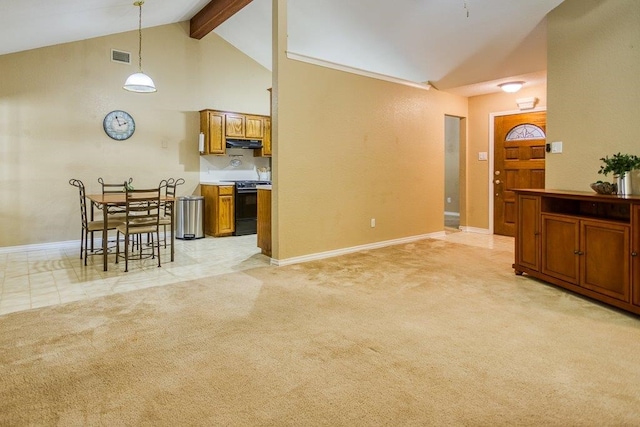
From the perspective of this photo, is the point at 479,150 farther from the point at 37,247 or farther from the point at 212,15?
the point at 37,247

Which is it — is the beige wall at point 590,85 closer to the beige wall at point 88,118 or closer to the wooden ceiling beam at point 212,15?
the wooden ceiling beam at point 212,15

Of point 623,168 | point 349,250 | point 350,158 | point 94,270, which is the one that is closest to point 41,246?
point 94,270

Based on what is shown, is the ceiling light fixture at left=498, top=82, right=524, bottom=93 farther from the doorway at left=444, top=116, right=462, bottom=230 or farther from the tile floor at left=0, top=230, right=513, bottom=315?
the doorway at left=444, top=116, right=462, bottom=230

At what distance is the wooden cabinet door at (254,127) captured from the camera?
24.0ft

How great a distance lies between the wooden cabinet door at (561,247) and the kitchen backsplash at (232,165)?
5334 mm

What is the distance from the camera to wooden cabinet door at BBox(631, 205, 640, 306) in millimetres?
2971

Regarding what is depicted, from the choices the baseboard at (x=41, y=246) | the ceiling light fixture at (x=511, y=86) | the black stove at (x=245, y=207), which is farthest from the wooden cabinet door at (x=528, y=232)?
the baseboard at (x=41, y=246)

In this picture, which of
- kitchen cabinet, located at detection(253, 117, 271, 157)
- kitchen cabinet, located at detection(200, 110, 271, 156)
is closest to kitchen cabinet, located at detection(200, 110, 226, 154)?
kitchen cabinet, located at detection(200, 110, 271, 156)

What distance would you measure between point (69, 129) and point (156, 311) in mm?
4153

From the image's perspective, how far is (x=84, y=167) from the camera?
6.09m

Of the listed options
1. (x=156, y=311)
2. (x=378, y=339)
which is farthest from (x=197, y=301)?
(x=378, y=339)

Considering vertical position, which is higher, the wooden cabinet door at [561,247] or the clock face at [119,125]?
the clock face at [119,125]

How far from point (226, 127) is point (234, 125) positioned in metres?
0.16

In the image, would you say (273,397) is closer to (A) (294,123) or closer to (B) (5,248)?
(A) (294,123)
